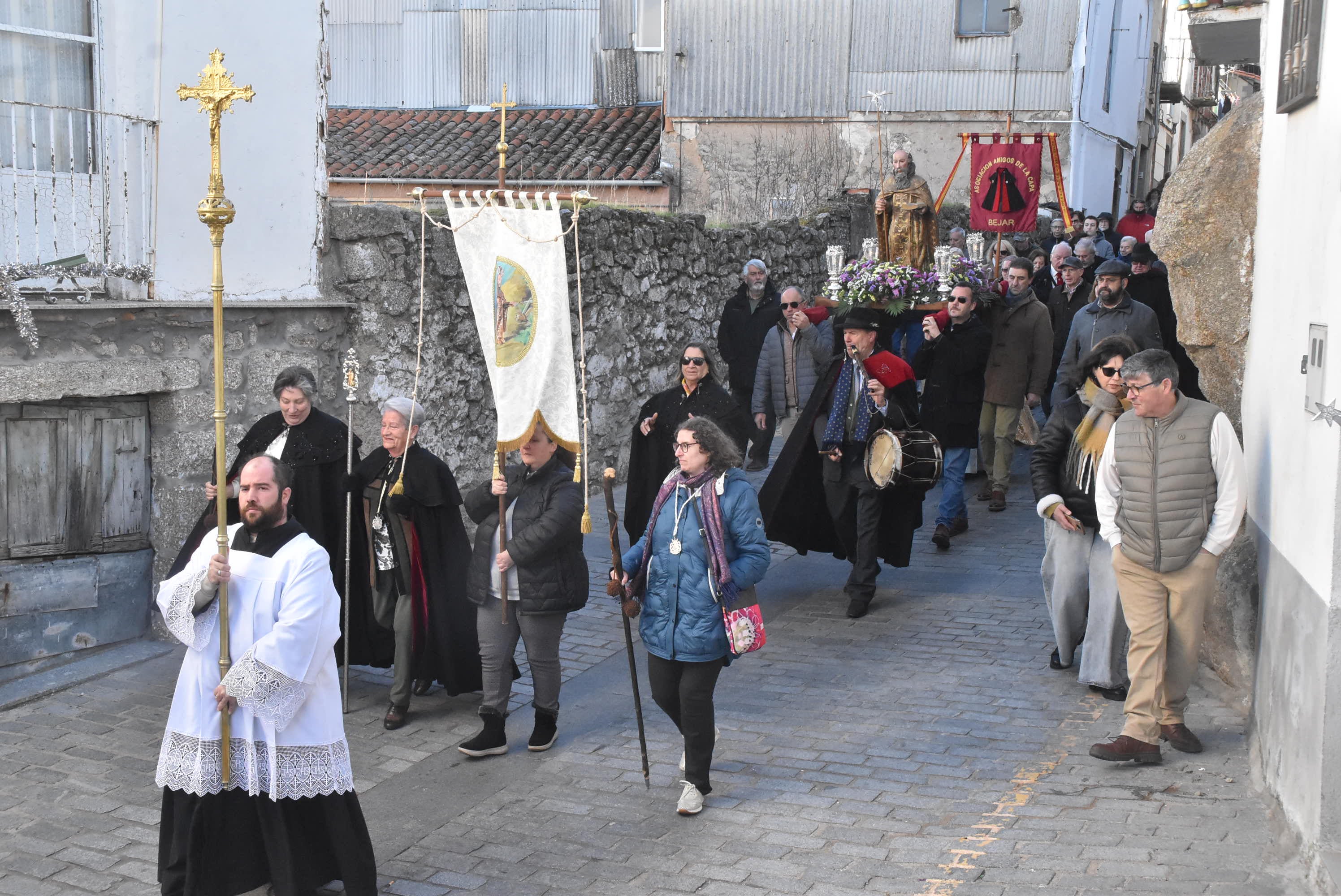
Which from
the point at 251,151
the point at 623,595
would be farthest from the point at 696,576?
the point at 251,151

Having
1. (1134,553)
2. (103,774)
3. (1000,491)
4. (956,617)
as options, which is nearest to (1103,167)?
(1000,491)

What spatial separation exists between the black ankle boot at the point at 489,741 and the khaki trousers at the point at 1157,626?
2912mm

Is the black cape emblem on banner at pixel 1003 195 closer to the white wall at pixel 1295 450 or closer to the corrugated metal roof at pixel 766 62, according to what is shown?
the white wall at pixel 1295 450

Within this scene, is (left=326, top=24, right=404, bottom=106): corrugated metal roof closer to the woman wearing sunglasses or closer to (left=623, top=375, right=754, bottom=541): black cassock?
(left=623, top=375, right=754, bottom=541): black cassock

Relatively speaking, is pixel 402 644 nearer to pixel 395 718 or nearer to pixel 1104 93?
pixel 395 718

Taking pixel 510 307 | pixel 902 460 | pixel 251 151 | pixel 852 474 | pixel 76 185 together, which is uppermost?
pixel 251 151

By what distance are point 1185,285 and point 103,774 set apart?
5985 mm

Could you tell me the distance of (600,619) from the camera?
29.6 ft

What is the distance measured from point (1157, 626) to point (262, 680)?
3943mm

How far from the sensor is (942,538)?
10656 mm

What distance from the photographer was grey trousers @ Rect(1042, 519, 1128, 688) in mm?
7258

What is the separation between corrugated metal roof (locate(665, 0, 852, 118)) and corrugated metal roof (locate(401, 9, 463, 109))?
158 inches

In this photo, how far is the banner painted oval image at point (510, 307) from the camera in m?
6.34

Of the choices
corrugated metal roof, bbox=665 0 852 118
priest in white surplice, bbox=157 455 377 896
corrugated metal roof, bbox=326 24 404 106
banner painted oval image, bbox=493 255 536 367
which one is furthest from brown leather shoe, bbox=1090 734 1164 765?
corrugated metal roof, bbox=326 24 404 106
